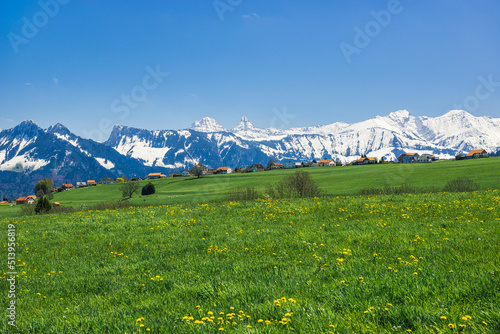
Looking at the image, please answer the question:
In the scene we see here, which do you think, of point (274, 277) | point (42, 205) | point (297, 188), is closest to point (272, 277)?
point (274, 277)

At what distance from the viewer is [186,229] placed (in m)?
16.0

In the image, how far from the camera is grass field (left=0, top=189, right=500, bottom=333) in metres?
5.46

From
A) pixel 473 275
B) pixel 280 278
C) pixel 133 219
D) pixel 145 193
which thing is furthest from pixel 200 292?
pixel 145 193

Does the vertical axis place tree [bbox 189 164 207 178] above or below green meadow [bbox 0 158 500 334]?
above

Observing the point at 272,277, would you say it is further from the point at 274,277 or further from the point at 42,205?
the point at 42,205

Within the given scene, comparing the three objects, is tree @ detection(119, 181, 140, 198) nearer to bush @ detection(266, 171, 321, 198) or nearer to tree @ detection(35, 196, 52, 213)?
tree @ detection(35, 196, 52, 213)

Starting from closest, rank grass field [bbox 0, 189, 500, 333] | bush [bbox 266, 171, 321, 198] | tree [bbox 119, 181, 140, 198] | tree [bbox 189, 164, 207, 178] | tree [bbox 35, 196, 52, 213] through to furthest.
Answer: grass field [bbox 0, 189, 500, 333], tree [bbox 35, 196, 52, 213], bush [bbox 266, 171, 321, 198], tree [bbox 119, 181, 140, 198], tree [bbox 189, 164, 207, 178]

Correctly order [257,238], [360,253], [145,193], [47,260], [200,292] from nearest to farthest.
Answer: [200,292]
[360,253]
[47,260]
[257,238]
[145,193]

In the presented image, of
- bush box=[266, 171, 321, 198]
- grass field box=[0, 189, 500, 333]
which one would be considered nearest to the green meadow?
grass field box=[0, 189, 500, 333]

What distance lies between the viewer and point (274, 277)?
7828 mm

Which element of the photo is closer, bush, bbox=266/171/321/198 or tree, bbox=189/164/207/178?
bush, bbox=266/171/321/198

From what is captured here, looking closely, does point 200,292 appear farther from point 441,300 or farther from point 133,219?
point 133,219

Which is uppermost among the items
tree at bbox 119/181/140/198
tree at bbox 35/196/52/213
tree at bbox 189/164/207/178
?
tree at bbox 189/164/207/178

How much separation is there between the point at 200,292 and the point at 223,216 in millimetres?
12211
